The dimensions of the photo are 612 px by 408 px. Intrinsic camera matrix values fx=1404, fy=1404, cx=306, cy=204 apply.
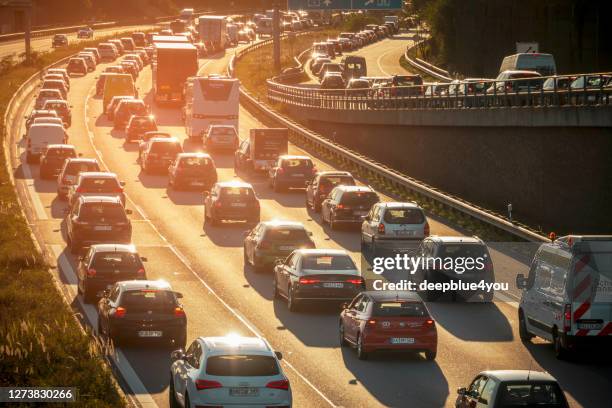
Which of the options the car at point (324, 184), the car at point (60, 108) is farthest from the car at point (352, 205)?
the car at point (60, 108)

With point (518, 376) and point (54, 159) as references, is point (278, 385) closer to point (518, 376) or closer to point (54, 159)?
point (518, 376)

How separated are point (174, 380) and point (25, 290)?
398 inches

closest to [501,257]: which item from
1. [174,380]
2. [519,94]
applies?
[519,94]

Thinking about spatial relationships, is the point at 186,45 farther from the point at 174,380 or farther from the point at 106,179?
the point at 174,380

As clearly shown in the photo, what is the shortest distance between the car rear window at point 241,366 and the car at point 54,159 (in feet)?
122

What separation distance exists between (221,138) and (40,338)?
143ft

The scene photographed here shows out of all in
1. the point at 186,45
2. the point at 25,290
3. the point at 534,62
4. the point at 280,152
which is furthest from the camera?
the point at 186,45

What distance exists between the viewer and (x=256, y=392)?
2106cm

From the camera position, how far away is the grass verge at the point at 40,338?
22547 millimetres

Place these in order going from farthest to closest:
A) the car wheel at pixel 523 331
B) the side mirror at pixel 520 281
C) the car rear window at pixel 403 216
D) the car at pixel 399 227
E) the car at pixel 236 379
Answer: the car rear window at pixel 403 216, the car at pixel 399 227, the car wheel at pixel 523 331, the side mirror at pixel 520 281, the car at pixel 236 379

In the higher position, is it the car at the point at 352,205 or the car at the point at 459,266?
the car at the point at 459,266

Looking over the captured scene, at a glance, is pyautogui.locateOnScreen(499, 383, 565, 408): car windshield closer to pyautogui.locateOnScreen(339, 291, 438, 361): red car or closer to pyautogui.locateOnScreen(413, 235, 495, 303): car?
pyautogui.locateOnScreen(339, 291, 438, 361): red car

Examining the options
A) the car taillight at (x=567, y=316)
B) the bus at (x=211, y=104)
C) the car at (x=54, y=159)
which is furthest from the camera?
the bus at (x=211, y=104)

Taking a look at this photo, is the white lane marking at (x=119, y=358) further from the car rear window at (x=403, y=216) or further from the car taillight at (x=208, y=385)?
the car rear window at (x=403, y=216)
